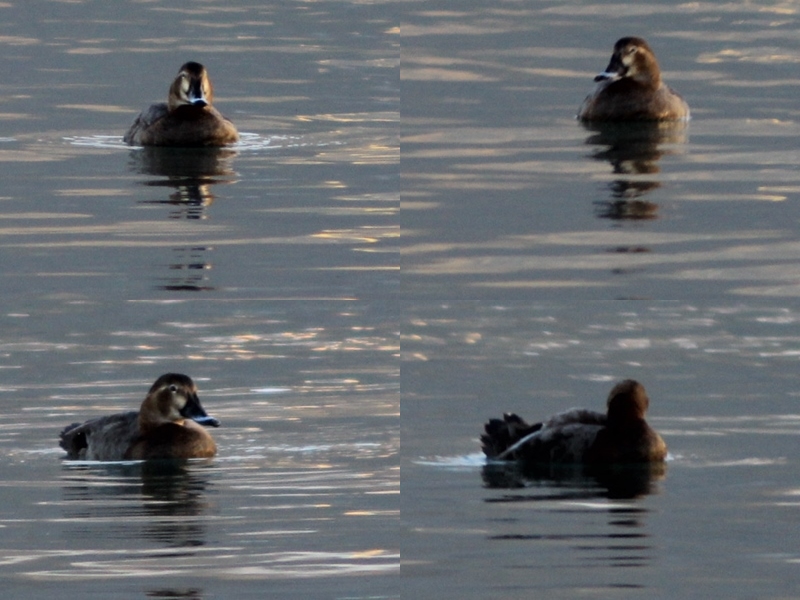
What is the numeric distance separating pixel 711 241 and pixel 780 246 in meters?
0.48

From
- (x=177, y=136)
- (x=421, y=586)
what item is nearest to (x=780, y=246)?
(x=421, y=586)

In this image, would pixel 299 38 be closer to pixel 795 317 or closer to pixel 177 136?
pixel 177 136

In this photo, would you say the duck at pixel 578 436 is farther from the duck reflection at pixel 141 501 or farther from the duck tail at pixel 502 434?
the duck reflection at pixel 141 501

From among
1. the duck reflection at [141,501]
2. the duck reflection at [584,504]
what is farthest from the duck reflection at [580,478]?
the duck reflection at [141,501]

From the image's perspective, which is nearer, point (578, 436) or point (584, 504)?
point (584, 504)

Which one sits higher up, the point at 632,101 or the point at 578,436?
the point at 632,101

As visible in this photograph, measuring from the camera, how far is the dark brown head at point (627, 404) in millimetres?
12453

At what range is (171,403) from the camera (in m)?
13.8

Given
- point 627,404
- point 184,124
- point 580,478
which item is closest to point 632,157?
point 184,124

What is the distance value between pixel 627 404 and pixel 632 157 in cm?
445

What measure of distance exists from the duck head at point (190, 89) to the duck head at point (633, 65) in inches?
139

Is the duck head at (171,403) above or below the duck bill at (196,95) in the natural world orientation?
below

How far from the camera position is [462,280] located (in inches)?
512

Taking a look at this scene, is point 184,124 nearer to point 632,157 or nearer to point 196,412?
point 632,157
